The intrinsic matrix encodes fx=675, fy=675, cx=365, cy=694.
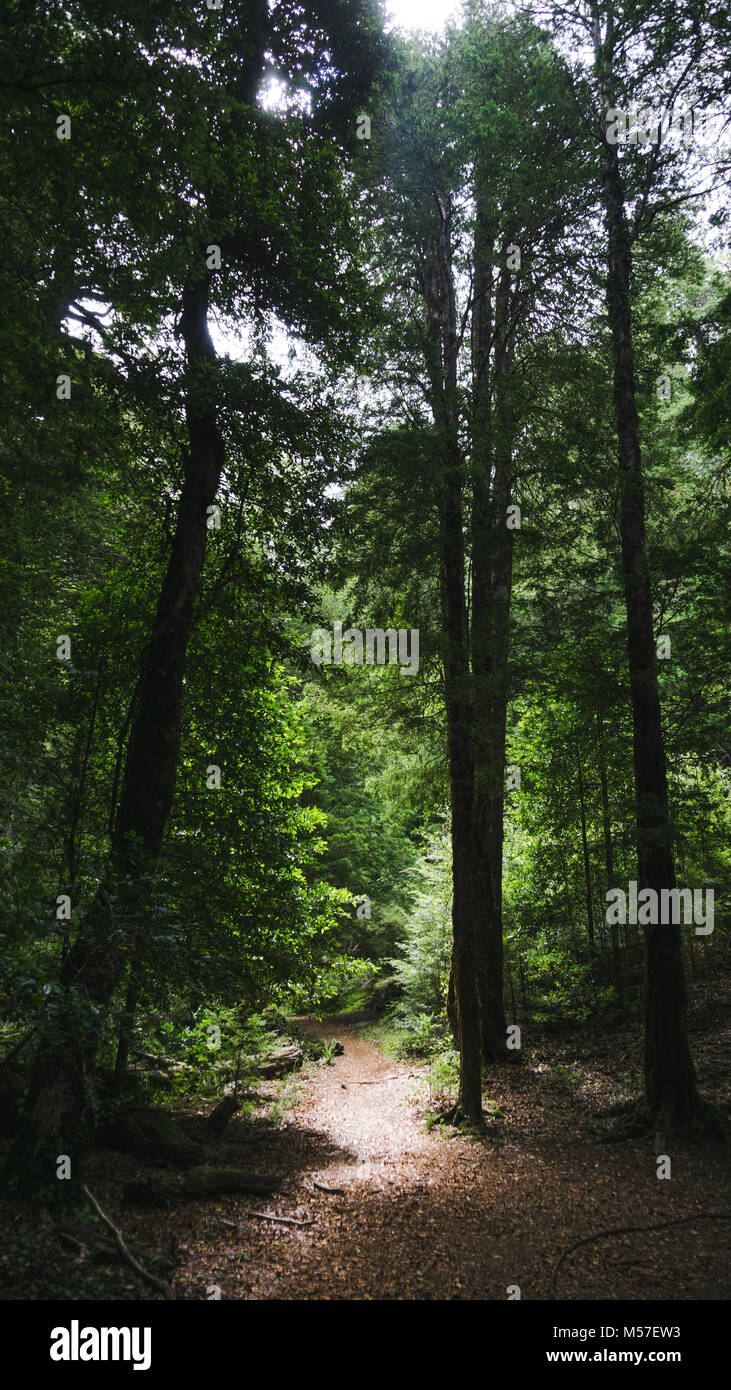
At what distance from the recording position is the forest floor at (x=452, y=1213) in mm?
4156

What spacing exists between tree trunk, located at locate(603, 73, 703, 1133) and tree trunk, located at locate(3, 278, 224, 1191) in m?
4.76

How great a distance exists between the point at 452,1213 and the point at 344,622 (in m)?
7.21

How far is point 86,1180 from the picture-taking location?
5188 millimetres

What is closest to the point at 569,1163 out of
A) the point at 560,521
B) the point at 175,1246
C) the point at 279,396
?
the point at 175,1246

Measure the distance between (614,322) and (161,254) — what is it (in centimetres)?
551

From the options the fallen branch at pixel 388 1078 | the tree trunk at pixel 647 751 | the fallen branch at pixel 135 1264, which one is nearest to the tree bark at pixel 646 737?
the tree trunk at pixel 647 751

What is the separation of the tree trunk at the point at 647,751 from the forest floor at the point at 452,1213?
0.64 metres

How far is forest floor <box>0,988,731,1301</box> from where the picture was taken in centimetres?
416

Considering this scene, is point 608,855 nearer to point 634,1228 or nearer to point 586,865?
point 586,865

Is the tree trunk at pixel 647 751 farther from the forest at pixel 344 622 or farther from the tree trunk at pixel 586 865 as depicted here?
the tree trunk at pixel 586 865

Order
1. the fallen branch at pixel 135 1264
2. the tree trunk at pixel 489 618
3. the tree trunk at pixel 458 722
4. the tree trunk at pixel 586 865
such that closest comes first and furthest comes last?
1. the fallen branch at pixel 135 1264
2. the tree trunk at pixel 458 722
3. the tree trunk at pixel 489 618
4. the tree trunk at pixel 586 865

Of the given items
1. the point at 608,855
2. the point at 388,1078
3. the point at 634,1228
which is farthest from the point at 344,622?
the point at 388,1078

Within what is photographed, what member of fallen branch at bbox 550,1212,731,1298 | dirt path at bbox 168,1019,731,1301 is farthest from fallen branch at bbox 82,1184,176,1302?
fallen branch at bbox 550,1212,731,1298
